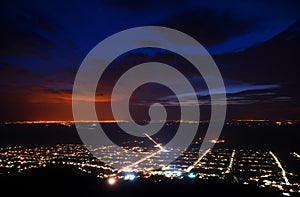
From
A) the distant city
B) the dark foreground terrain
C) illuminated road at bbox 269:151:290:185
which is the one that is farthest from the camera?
illuminated road at bbox 269:151:290:185

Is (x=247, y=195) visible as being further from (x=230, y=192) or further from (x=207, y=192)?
(x=207, y=192)

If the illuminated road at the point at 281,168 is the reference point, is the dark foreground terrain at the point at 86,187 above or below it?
above

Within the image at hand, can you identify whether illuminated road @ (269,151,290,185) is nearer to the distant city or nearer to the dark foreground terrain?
the distant city

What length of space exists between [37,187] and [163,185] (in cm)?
906

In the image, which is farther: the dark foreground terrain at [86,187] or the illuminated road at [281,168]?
the illuminated road at [281,168]

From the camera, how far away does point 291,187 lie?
2419cm

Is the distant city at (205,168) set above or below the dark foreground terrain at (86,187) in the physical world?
below

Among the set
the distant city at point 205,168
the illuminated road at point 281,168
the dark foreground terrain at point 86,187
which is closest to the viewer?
the dark foreground terrain at point 86,187

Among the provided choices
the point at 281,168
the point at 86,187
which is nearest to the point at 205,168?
the point at 281,168

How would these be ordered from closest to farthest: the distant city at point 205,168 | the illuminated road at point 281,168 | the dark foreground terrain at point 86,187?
the dark foreground terrain at point 86,187, the distant city at point 205,168, the illuminated road at point 281,168

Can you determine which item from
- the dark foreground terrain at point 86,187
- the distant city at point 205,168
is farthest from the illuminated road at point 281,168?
the dark foreground terrain at point 86,187

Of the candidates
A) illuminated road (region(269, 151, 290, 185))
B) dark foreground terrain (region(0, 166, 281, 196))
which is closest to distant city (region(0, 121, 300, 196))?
illuminated road (region(269, 151, 290, 185))

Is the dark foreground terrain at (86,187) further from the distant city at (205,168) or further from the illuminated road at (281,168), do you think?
the illuminated road at (281,168)

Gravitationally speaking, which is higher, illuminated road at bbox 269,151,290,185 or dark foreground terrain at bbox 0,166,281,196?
dark foreground terrain at bbox 0,166,281,196
